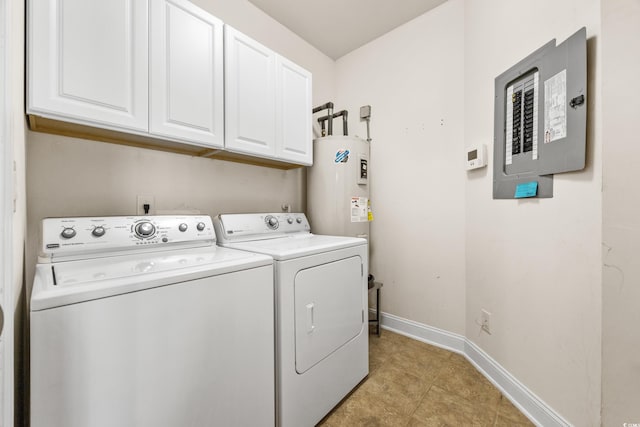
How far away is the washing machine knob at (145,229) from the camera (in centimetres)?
118

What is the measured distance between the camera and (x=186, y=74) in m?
1.29

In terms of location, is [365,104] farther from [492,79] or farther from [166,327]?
[166,327]

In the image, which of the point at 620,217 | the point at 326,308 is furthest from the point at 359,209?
the point at 620,217

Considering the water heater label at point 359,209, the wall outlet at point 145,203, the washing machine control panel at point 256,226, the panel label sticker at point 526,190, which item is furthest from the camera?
the water heater label at point 359,209

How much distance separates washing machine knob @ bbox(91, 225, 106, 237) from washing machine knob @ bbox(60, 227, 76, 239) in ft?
0.19

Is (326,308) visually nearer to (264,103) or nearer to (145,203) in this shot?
(145,203)

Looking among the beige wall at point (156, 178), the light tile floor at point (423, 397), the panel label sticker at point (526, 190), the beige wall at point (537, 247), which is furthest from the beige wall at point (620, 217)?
the beige wall at point (156, 178)

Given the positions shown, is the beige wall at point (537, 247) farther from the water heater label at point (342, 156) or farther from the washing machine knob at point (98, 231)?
the washing machine knob at point (98, 231)

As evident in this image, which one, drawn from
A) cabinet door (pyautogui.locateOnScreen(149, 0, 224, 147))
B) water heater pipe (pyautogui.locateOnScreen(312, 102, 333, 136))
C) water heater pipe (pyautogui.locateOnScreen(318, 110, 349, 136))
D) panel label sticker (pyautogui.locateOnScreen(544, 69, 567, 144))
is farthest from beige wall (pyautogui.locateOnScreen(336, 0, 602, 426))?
cabinet door (pyautogui.locateOnScreen(149, 0, 224, 147))

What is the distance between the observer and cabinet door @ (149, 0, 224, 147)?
1196mm

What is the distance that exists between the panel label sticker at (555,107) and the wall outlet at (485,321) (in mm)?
1084

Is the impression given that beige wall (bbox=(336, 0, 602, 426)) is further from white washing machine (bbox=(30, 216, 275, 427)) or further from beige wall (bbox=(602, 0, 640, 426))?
white washing machine (bbox=(30, 216, 275, 427))

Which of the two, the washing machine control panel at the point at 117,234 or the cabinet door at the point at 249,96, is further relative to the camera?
the cabinet door at the point at 249,96

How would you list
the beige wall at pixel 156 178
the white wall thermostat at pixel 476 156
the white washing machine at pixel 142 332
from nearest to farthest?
the white washing machine at pixel 142 332 → the beige wall at pixel 156 178 → the white wall thermostat at pixel 476 156
